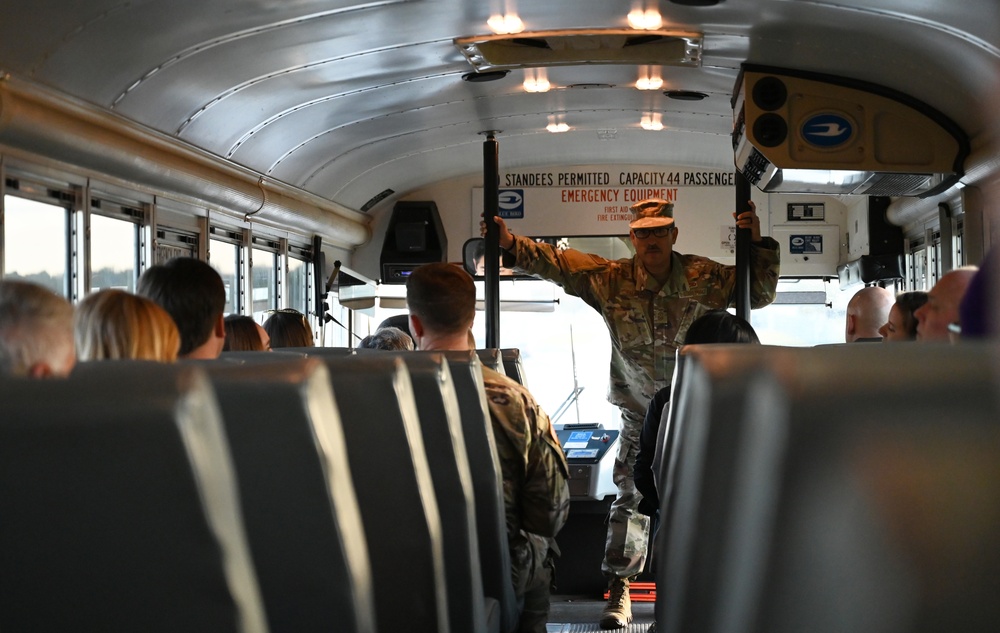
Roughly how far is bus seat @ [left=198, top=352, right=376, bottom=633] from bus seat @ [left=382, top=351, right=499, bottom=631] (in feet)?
2.87

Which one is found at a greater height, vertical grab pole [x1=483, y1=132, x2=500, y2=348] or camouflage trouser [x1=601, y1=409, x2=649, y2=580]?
vertical grab pole [x1=483, y1=132, x2=500, y2=348]

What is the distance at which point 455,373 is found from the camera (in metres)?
2.50

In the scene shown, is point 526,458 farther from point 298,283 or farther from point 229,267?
point 298,283

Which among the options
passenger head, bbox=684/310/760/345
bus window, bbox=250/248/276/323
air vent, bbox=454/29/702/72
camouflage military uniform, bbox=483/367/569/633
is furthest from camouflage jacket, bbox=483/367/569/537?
bus window, bbox=250/248/276/323

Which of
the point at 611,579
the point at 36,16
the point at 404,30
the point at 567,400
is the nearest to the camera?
the point at 36,16

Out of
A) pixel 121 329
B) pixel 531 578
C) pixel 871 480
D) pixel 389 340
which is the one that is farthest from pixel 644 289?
pixel 871 480

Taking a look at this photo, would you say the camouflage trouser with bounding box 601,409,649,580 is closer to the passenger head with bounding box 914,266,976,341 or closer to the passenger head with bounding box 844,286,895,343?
the passenger head with bounding box 844,286,895,343

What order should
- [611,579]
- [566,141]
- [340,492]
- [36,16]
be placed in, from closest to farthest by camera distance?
[340,492] → [36,16] → [611,579] → [566,141]

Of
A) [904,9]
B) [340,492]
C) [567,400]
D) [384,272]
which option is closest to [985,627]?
[340,492]

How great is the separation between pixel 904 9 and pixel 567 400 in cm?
570

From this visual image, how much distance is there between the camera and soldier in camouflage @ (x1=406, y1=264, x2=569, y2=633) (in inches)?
120

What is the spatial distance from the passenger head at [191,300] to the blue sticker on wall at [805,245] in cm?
825

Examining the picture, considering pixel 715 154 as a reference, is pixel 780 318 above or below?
below

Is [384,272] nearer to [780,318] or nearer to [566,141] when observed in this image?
[566,141]
